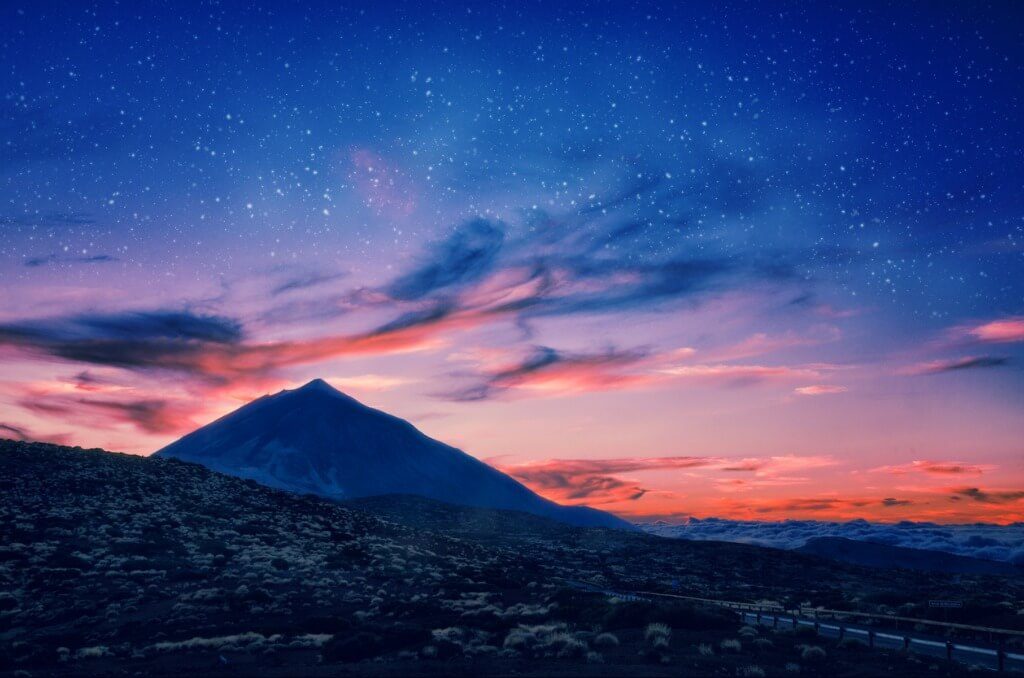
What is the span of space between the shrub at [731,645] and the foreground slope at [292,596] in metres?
0.42

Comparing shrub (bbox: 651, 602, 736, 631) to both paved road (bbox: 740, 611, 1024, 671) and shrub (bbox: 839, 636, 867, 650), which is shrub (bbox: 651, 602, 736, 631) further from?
shrub (bbox: 839, 636, 867, 650)

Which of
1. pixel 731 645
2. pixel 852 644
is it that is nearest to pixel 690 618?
pixel 731 645

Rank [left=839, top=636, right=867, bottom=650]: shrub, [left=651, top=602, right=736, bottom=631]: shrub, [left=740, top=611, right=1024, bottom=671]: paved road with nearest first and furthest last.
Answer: [left=740, top=611, right=1024, bottom=671]: paved road, [left=839, top=636, right=867, bottom=650]: shrub, [left=651, top=602, right=736, bottom=631]: shrub

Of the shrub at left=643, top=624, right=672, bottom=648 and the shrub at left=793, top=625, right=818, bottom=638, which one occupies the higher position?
the shrub at left=793, top=625, right=818, bottom=638

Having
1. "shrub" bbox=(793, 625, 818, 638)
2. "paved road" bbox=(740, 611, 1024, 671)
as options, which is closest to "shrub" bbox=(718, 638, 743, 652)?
"shrub" bbox=(793, 625, 818, 638)

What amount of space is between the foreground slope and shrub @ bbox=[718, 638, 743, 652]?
425 mm

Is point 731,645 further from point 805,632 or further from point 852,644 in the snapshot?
point 805,632

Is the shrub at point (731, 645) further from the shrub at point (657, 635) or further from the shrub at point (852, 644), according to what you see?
the shrub at point (852, 644)

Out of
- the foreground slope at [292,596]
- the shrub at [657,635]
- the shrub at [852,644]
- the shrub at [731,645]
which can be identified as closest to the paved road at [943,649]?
the shrub at [852,644]

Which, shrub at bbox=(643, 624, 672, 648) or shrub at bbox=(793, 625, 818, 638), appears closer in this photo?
shrub at bbox=(643, 624, 672, 648)

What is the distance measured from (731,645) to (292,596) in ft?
80.2

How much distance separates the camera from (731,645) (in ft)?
75.0

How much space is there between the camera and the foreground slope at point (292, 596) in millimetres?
22297

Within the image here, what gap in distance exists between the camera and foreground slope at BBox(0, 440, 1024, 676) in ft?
73.2
